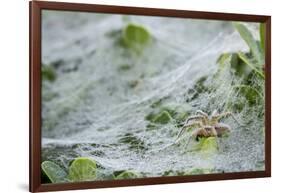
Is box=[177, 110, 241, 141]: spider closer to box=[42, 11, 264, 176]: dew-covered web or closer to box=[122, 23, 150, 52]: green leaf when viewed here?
box=[42, 11, 264, 176]: dew-covered web

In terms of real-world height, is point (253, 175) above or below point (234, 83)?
below

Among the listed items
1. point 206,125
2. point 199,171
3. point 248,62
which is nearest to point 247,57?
point 248,62

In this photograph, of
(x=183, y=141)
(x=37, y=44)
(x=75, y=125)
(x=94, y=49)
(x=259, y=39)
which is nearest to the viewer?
(x=37, y=44)

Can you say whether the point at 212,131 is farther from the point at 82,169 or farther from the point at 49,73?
the point at 49,73

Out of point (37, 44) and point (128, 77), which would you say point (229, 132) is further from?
point (37, 44)

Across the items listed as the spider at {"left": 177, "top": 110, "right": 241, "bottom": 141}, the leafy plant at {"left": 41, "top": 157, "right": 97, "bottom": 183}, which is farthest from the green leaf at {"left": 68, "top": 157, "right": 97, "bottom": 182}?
the spider at {"left": 177, "top": 110, "right": 241, "bottom": 141}

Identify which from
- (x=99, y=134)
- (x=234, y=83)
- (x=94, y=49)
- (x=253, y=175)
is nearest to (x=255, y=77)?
(x=234, y=83)
